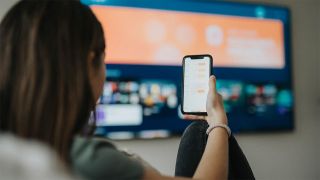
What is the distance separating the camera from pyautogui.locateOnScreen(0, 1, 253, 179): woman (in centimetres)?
64

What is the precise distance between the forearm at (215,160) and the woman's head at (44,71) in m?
0.24

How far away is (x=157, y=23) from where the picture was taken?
212 cm

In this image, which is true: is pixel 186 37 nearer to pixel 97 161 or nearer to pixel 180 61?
pixel 180 61

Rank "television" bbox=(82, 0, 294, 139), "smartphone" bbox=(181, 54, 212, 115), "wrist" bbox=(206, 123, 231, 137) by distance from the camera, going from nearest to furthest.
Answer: "wrist" bbox=(206, 123, 231, 137), "smartphone" bbox=(181, 54, 212, 115), "television" bbox=(82, 0, 294, 139)

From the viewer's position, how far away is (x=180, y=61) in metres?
2.15

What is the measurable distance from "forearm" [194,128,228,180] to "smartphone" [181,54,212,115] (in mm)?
258

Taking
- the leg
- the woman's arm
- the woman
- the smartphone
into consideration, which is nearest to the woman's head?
the woman

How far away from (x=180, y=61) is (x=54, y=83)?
153 cm

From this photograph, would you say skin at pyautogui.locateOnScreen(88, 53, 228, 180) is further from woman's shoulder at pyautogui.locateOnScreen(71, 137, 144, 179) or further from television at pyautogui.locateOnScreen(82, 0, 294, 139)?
television at pyautogui.locateOnScreen(82, 0, 294, 139)

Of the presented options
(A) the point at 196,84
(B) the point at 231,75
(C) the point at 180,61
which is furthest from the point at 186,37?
(A) the point at 196,84

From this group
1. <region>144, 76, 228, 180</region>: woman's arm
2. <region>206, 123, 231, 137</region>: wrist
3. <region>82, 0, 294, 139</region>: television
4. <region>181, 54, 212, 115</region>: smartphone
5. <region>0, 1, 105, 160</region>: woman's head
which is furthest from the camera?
<region>82, 0, 294, 139</region>: television

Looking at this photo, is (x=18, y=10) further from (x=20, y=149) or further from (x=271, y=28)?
(x=271, y=28)

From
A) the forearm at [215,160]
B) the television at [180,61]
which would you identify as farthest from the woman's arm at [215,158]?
the television at [180,61]

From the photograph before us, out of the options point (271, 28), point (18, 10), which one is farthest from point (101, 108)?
point (18, 10)
